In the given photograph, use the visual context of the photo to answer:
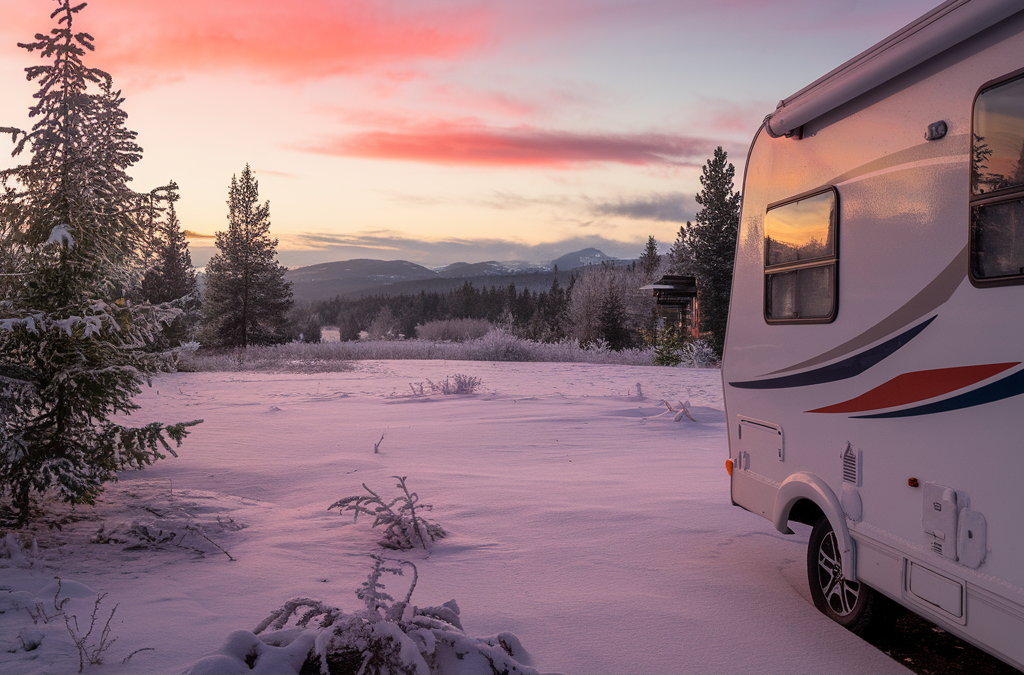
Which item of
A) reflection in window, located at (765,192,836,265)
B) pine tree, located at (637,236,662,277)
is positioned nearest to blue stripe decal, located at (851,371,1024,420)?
reflection in window, located at (765,192,836,265)

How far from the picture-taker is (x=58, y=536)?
4812 mm

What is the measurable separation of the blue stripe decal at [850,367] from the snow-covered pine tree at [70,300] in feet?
14.2

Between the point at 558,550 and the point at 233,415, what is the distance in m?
8.49

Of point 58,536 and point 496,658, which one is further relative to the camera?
point 58,536

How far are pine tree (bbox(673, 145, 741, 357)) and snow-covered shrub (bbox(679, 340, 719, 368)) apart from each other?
424 centimetres

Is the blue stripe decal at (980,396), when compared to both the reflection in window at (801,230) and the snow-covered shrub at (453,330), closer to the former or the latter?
the reflection in window at (801,230)

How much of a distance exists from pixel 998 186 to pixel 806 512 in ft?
8.44

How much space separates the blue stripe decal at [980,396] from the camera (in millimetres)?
2766

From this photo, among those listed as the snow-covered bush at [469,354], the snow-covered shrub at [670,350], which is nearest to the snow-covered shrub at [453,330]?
the snow-covered bush at [469,354]

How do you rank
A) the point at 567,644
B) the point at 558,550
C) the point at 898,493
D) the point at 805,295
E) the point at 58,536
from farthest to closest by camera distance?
the point at 558,550
the point at 58,536
the point at 805,295
the point at 567,644
the point at 898,493

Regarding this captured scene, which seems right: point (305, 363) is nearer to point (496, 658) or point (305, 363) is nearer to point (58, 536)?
point (58, 536)

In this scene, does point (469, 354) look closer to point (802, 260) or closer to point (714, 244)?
point (714, 244)

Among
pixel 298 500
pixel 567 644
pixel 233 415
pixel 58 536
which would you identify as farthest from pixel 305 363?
pixel 567 644

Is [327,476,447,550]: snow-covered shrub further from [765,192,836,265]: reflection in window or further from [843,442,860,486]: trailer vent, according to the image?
[765,192,836,265]: reflection in window
